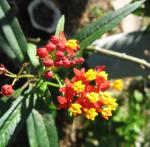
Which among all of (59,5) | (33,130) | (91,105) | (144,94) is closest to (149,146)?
(144,94)

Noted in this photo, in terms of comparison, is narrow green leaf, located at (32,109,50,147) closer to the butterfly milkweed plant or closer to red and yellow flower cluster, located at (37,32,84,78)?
the butterfly milkweed plant

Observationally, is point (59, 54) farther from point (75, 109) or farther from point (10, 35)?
point (10, 35)

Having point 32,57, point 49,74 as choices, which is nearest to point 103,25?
point 32,57

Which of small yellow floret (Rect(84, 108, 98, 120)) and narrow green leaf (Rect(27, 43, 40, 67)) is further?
narrow green leaf (Rect(27, 43, 40, 67))

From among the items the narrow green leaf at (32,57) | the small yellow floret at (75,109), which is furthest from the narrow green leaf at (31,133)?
the small yellow floret at (75,109)

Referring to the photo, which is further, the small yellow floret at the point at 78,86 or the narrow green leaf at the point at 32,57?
the narrow green leaf at the point at 32,57

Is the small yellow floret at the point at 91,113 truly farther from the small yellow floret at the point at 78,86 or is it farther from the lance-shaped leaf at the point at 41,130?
the lance-shaped leaf at the point at 41,130

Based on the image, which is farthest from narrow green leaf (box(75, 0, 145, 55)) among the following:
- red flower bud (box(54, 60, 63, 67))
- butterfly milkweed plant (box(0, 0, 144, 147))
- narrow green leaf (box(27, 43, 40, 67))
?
red flower bud (box(54, 60, 63, 67))
